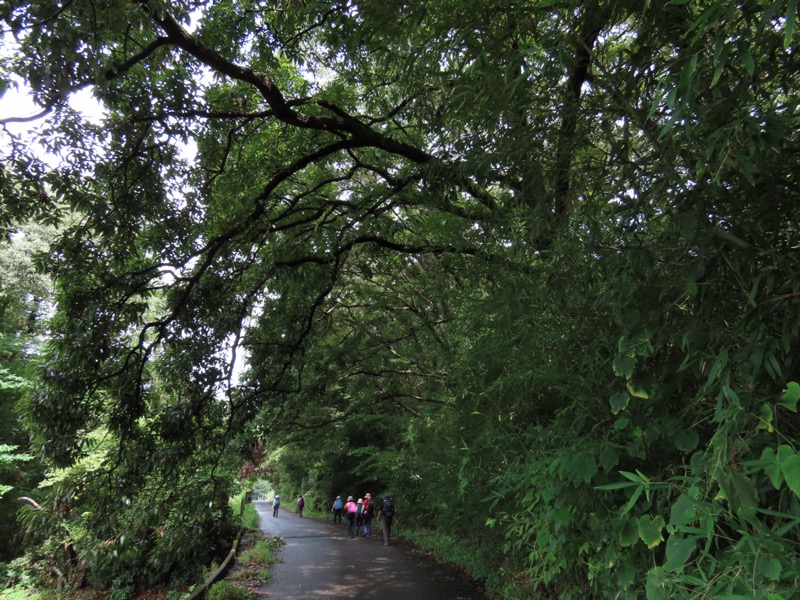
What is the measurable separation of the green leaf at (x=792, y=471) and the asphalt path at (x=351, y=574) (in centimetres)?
849

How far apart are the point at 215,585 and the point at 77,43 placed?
9316 millimetres

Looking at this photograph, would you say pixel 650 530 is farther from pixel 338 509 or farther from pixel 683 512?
pixel 338 509

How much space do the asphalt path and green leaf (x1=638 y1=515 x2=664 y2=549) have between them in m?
7.71

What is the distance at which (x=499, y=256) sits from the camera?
15.8 feet

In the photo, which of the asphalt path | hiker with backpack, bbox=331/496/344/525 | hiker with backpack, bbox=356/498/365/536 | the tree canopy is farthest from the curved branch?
hiker with backpack, bbox=331/496/344/525

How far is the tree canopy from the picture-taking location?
1.90 m

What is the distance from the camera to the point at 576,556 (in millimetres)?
3660

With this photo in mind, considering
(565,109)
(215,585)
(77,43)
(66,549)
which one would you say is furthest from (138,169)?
(66,549)

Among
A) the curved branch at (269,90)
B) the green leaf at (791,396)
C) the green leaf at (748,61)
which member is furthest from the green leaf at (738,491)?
the curved branch at (269,90)

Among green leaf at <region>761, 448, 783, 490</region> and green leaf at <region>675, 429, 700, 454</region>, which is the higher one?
green leaf at <region>675, 429, 700, 454</region>

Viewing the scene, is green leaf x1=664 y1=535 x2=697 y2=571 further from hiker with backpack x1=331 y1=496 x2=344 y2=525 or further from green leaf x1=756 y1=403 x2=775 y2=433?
hiker with backpack x1=331 y1=496 x2=344 y2=525

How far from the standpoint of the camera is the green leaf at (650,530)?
6.70 feet

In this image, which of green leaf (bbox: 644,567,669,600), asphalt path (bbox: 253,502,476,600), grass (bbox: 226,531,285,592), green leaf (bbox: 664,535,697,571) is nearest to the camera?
green leaf (bbox: 664,535,697,571)

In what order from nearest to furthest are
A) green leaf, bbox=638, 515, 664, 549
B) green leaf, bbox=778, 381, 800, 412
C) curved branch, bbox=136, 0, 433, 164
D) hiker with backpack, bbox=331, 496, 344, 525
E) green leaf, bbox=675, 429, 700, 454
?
1. green leaf, bbox=778, 381, 800, 412
2. green leaf, bbox=638, 515, 664, 549
3. green leaf, bbox=675, 429, 700, 454
4. curved branch, bbox=136, 0, 433, 164
5. hiker with backpack, bbox=331, 496, 344, 525
